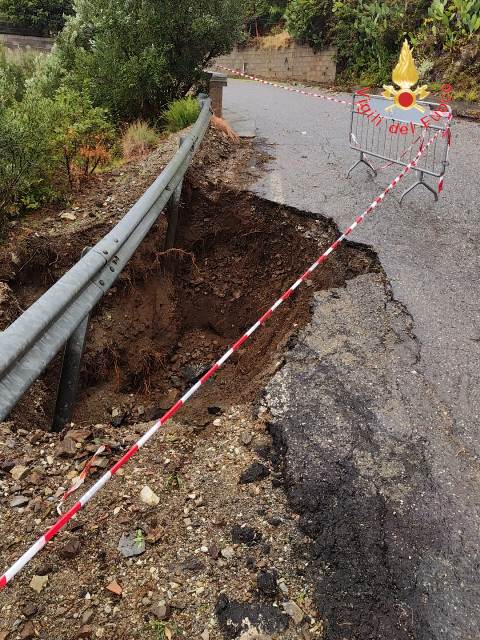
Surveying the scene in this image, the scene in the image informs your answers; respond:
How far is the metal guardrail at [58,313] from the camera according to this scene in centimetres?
216

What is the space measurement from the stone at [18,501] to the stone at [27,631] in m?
0.62

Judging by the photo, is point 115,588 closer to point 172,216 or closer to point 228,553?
point 228,553

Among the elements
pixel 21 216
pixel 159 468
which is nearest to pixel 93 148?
pixel 21 216

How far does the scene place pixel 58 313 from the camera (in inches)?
103

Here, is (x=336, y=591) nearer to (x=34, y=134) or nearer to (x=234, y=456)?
(x=234, y=456)

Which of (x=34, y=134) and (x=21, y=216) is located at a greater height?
(x=34, y=134)

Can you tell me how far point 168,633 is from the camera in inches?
81.8

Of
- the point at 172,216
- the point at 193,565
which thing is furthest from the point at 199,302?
the point at 193,565

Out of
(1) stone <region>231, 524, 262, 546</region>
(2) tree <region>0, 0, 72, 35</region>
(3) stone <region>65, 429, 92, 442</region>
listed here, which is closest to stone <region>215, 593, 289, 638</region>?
(1) stone <region>231, 524, 262, 546</region>

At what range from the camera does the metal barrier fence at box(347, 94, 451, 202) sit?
23.0 ft

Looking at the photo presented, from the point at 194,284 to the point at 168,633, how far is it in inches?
178

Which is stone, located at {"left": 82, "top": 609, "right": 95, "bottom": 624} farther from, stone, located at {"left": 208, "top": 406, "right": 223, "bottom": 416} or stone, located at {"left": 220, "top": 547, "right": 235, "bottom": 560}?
stone, located at {"left": 208, "top": 406, "right": 223, "bottom": 416}

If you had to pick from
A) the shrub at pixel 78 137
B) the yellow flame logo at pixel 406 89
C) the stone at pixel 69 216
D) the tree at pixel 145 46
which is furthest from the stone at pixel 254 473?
the tree at pixel 145 46

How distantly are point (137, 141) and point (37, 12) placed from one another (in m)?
27.0
